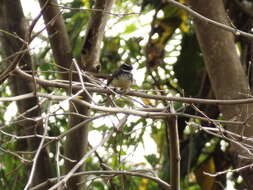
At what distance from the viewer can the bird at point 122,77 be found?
349 cm

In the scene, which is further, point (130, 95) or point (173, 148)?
point (130, 95)

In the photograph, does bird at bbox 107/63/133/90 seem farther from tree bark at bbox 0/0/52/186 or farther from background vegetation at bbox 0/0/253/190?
tree bark at bbox 0/0/52/186

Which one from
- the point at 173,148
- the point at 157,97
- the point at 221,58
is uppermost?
the point at 221,58

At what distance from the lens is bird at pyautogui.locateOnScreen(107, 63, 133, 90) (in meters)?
3.49

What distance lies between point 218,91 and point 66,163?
3.04 feet

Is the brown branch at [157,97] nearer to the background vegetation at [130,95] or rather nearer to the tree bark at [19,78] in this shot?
the background vegetation at [130,95]

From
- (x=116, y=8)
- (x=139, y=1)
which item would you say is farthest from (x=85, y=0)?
(x=139, y=1)

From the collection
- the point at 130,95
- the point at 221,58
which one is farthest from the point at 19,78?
the point at 221,58

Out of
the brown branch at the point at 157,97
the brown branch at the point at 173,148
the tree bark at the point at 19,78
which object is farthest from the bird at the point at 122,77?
the brown branch at the point at 173,148

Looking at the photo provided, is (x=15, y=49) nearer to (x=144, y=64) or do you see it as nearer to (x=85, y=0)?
(x=85, y=0)

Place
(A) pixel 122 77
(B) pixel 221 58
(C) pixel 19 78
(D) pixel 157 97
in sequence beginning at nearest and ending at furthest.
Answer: (D) pixel 157 97 < (C) pixel 19 78 < (B) pixel 221 58 < (A) pixel 122 77

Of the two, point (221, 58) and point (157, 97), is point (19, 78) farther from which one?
point (221, 58)

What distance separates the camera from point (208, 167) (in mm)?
3922

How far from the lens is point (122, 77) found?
353 cm
